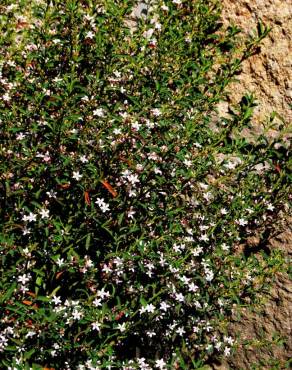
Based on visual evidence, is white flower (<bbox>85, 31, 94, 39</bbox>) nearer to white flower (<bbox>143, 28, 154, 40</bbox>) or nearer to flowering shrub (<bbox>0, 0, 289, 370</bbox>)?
flowering shrub (<bbox>0, 0, 289, 370</bbox>)

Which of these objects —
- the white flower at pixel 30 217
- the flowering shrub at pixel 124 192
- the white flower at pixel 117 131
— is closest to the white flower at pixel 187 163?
the flowering shrub at pixel 124 192

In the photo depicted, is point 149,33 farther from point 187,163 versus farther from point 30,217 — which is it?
point 30,217

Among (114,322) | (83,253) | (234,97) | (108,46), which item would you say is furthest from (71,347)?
(234,97)

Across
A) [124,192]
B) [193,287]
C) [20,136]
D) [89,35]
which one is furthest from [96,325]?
[89,35]

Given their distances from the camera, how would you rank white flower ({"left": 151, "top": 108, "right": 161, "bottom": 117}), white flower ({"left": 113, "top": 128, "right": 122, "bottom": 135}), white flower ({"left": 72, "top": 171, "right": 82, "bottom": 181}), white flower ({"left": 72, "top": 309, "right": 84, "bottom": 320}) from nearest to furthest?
1. white flower ({"left": 72, "top": 309, "right": 84, "bottom": 320})
2. white flower ({"left": 72, "top": 171, "right": 82, "bottom": 181})
3. white flower ({"left": 113, "top": 128, "right": 122, "bottom": 135})
4. white flower ({"left": 151, "top": 108, "right": 161, "bottom": 117})

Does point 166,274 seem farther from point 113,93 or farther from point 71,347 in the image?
point 113,93

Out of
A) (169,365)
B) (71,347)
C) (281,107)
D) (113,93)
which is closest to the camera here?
(71,347)

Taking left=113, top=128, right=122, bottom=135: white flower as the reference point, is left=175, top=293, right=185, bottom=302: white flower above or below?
below

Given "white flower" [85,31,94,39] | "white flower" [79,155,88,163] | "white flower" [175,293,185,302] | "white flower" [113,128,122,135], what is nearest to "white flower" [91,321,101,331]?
"white flower" [175,293,185,302]
